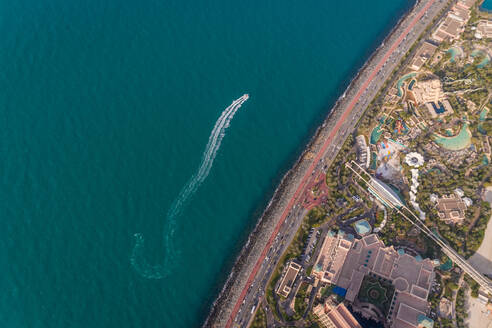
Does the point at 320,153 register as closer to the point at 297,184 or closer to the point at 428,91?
the point at 297,184

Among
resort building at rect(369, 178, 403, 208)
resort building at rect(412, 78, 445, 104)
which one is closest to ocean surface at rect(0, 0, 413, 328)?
resort building at rect(412, 78, 445, 104)


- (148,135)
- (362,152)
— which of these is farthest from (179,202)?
(362,152)

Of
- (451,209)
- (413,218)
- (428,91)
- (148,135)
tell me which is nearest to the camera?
(413,218)

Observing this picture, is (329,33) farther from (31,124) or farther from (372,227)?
(31,124)

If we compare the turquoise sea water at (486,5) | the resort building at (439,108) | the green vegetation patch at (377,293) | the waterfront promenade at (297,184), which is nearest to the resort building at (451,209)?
the green vegetation patch at (377,293)

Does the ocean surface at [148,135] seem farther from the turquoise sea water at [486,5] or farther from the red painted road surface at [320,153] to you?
the turquoise sea water at [486,5]

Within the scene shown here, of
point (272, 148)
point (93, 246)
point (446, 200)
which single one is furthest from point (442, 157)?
point (93, 246)
